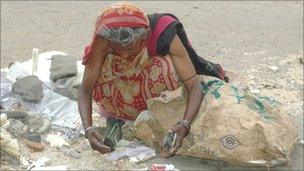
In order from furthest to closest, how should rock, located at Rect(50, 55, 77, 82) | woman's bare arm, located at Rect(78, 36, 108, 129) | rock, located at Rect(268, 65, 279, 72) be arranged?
rock, located at Rect(268, 65, 279, 72) < rock, located at Rect(50, 55, 77, 82) < woman's bare arm, located at Rect(78, 36, 108, 129)

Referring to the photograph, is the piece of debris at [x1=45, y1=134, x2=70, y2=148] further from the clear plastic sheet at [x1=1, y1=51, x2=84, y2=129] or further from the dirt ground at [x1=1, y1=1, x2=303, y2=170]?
the clear plastic sheet at [x1=1, y1=51, x2=84, y2=129]

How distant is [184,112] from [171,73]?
0.81 ft

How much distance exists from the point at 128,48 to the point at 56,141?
88 cm

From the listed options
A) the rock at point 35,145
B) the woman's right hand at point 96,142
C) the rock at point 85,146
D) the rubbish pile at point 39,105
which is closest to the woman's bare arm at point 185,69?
the woman's right hand at point 96,142

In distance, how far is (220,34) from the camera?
264 inches

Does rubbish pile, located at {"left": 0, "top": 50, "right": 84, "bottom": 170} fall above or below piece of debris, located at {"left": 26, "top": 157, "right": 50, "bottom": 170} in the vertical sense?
above

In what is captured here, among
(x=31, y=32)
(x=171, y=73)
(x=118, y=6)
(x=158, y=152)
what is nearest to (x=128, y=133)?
(x=158, y=152)

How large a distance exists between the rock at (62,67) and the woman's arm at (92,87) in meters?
1.01

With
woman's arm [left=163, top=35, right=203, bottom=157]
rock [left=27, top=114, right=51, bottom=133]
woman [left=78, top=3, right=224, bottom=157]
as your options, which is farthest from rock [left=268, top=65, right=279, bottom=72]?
rock [left=27, top=114, right=51, bottom=133]

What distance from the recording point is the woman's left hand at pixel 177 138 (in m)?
3.46

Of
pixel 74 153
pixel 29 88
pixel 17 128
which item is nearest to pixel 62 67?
pixel 29 88

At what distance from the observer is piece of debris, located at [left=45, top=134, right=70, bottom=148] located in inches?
155

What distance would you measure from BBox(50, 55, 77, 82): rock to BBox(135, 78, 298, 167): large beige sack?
113 centimetres

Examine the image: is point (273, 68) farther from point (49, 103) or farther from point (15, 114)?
point (15, 114)
